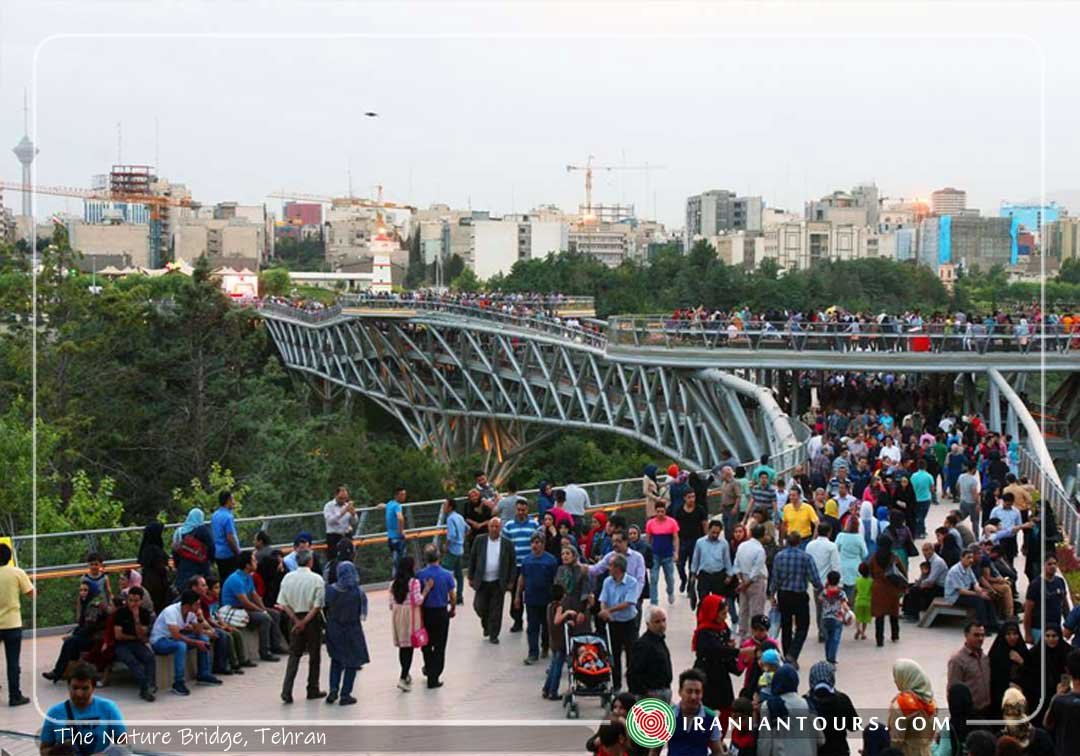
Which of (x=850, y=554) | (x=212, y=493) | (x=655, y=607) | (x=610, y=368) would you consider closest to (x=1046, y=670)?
(x=655, y=607)

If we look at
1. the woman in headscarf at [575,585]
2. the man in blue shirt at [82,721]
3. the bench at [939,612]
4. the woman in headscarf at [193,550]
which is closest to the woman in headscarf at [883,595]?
the bench at [939,612]

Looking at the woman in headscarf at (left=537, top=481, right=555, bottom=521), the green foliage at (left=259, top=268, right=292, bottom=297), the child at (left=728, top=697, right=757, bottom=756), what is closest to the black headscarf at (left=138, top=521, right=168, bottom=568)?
the woman in headscarf at (left=537, top=481, right=555, bottom=521)

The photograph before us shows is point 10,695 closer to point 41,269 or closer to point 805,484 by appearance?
point 805,484

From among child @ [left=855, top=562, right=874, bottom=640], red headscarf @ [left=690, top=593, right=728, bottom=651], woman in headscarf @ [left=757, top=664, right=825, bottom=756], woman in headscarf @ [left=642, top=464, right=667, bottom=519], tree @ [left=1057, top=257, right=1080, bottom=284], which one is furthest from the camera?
tree @ [left=1057, top=257, right=1080, bottom=284]

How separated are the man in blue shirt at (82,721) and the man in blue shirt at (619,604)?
4.23 m

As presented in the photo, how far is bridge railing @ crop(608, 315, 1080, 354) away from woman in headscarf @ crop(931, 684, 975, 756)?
79.4ft

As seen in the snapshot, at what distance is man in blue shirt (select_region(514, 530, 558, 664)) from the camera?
43.1 feet

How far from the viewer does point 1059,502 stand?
19.0 meters

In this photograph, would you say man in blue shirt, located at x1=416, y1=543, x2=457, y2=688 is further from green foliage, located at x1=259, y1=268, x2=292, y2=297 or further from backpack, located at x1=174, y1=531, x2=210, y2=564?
green foliage, located at x1=259, y1=268, x2=292, y2=297

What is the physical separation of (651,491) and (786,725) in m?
8.66

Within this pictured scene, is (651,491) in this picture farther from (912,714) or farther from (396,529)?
(912,714)

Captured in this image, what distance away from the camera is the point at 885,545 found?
1388 cm

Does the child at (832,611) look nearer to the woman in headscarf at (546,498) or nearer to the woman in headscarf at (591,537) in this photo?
the woman in headscarf at (591,537)

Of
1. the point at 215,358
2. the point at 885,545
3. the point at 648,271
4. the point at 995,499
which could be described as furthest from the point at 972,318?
the point at 648,271
